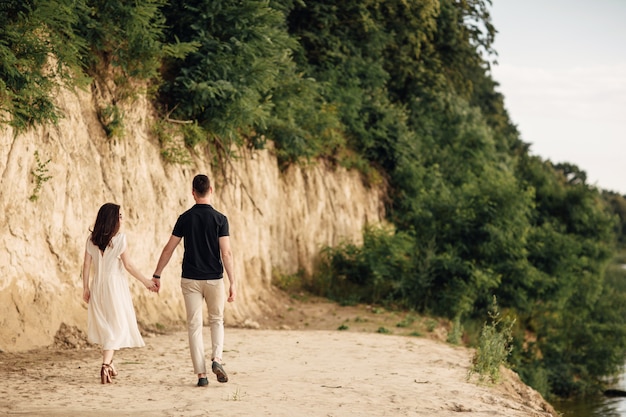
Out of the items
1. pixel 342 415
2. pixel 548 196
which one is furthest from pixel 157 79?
pixel 548 196

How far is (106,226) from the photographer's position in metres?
9.95

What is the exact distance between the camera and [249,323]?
58.1ft

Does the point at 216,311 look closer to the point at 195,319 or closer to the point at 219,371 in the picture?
the point at 195,319

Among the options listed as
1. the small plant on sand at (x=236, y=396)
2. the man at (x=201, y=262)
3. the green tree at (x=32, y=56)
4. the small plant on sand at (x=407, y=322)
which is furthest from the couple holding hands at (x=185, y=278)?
the small plant on sand at (x=407, y=322)

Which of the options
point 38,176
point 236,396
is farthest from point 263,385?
point 38,176

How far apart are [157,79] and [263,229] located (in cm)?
539

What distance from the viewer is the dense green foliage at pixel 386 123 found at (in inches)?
596

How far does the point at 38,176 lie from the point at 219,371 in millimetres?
5098

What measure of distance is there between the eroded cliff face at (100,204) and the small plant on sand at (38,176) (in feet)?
0.11

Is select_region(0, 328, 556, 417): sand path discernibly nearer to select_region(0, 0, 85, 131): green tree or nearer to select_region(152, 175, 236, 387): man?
select_region(152, 175, 236, 387): man

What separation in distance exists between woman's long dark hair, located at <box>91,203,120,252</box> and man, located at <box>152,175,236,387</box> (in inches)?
29.3

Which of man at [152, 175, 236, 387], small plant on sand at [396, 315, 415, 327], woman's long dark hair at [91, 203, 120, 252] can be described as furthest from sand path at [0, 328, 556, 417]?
small plant on sand at [396, 315, 415, 327]

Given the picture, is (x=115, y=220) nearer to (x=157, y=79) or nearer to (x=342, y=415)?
(x=342, y=415)

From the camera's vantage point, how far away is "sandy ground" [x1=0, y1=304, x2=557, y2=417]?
8797 millimetres
